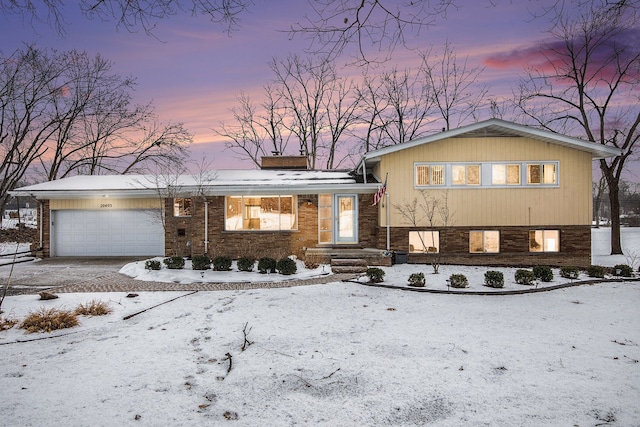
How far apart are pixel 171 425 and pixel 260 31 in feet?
14.0

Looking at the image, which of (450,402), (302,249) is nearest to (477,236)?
(302,249)

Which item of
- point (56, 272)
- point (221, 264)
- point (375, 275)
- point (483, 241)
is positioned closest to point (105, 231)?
point (56, 272)

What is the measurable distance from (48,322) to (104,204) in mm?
11890

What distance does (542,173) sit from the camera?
48.1 feet

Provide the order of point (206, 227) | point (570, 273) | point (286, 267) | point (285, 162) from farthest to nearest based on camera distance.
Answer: point (285, 162) < point (206, 227) < point (286, 267) < point (570, 273)

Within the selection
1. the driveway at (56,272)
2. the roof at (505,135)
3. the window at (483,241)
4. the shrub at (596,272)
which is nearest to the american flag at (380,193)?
the roof at (505,135)

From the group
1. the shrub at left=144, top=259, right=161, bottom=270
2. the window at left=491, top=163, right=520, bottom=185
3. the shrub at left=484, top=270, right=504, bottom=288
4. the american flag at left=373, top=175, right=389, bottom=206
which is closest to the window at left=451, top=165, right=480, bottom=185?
Result: the window at left=491, top=163, right=520, bottom=185

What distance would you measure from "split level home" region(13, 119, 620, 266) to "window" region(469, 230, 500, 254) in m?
0.04

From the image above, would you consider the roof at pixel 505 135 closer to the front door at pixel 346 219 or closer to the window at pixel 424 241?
the front door at pixel 346 219

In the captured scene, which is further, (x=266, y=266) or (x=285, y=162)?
(x=285, y=162)

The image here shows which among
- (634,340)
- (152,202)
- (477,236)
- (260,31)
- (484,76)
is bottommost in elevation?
(634,340)

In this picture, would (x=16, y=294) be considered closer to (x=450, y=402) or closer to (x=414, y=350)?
(x=414, y=350)

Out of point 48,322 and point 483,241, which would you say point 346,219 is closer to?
point 483,241

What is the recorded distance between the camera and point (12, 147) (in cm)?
2328
